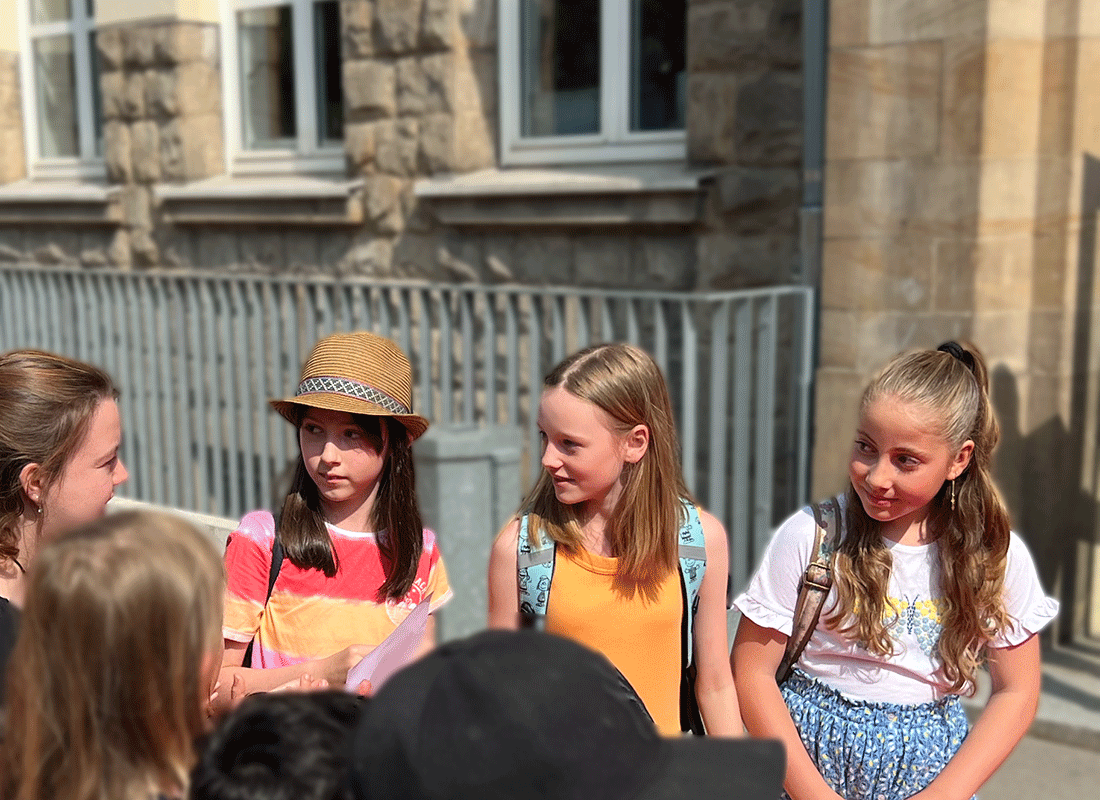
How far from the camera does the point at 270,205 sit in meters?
7.65

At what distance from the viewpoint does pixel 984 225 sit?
4566 millimetres

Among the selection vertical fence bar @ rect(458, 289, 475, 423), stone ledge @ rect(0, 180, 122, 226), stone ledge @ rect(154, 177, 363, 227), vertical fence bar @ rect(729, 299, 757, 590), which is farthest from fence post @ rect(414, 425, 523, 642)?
stone ledge @ rect(0, 180, 122, 226)

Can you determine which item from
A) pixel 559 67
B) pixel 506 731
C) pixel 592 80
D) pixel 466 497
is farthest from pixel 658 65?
pixel 506 731

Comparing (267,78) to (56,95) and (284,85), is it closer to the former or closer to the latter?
(284,85)

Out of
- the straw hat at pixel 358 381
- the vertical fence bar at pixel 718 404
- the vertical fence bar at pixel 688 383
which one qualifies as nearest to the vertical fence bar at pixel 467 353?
the vertical fence bar at pixel 688 383

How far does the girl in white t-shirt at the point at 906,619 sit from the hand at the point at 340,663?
695mm

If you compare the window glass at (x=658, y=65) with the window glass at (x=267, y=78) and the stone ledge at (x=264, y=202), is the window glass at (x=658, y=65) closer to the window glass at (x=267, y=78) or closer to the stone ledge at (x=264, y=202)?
the stone ledge at (x=264, y=202)

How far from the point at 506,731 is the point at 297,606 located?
3.98ft

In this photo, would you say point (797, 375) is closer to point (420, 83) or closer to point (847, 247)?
point (847, 247)

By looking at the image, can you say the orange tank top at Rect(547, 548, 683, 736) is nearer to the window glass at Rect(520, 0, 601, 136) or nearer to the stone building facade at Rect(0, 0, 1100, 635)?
the stone building facade at Rect(0, 0, 1100, 635)

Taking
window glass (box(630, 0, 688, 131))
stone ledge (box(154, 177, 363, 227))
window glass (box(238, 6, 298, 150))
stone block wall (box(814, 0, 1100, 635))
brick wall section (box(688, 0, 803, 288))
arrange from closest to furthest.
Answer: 1. stone block wall (box(814, 0, 1100, 635))
2. brick wall section (box(688, 0, 803, 288))
3. window glass (box(630, 0, 688, 131))
4. stone ledge (box(154, 177, 363, 227))
5. window glass (box(238, 6, 298, 150))

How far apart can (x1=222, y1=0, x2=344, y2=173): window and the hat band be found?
5430 mm

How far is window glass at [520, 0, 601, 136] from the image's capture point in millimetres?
6535

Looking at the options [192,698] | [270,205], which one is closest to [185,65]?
[270,205]
